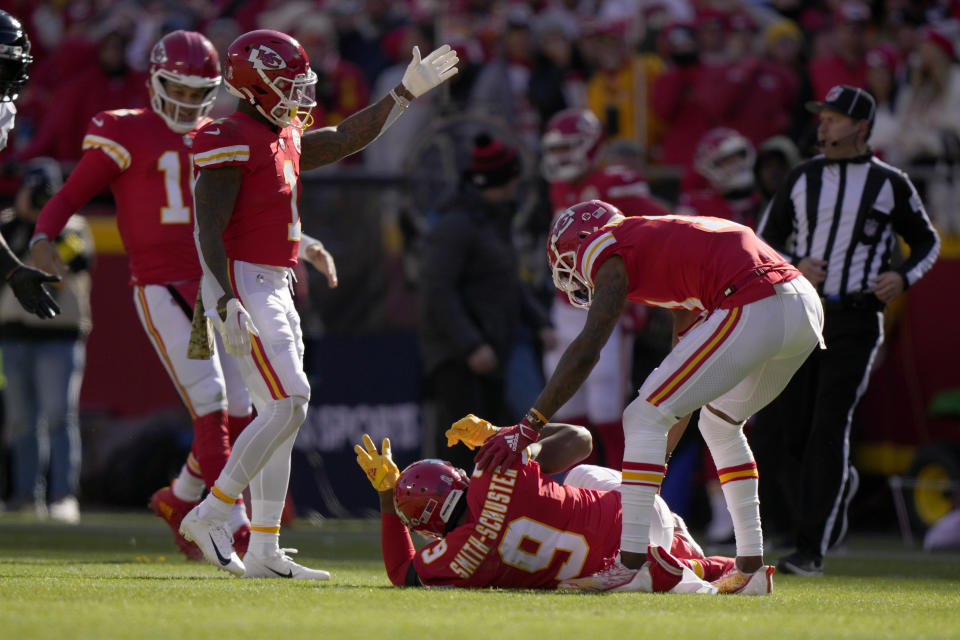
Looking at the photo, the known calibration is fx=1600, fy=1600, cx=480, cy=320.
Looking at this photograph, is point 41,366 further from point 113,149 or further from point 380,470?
point 380,470

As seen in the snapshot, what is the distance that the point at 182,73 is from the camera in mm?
7402

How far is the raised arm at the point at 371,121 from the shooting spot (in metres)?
6.84

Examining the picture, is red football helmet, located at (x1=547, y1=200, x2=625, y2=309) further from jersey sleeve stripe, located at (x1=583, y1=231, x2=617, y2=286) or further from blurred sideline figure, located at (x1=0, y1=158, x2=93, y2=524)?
blurred sideline figure, located at (x1=0, y1=158, x2=93, y2=524)

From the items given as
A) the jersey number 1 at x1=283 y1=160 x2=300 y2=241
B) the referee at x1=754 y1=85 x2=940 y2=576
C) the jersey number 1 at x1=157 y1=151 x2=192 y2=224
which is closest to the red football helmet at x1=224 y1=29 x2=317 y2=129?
the jersey number 1 at x1=283 y1=160 x2=300 y2=241

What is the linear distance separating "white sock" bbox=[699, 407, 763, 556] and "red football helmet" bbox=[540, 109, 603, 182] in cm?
424

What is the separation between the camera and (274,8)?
15.5 m

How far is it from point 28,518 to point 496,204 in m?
3.75

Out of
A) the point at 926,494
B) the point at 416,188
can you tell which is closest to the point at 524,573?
the point at 926,494

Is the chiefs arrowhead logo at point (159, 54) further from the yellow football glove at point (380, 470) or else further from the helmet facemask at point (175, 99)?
the yellow football glove at point (380, 470)

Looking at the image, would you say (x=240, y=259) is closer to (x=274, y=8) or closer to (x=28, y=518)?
(x=28, y=518)

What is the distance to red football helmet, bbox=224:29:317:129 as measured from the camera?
6352mm

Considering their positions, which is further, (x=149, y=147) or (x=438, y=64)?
(x=149, y=147)

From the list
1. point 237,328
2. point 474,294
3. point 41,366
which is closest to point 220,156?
point 237,328

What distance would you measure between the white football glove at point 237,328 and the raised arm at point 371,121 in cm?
104
